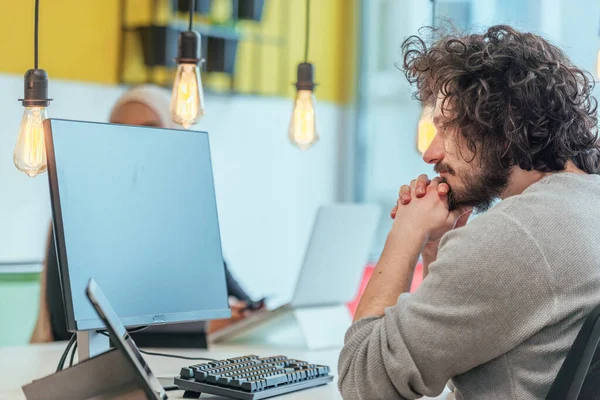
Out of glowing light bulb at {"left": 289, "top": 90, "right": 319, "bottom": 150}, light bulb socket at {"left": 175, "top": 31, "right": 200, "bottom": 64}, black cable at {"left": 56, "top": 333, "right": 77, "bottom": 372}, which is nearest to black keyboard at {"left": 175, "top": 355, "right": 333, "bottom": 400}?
black cable at {"left": 56, "top": 333, "right": 77, "bottom": 372}

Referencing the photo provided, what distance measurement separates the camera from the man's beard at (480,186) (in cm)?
146

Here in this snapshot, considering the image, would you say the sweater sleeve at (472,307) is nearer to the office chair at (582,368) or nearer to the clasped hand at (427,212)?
the office chair at (582,368)

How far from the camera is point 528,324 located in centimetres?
127

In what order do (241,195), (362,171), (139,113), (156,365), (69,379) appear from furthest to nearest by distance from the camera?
1. (362,171)
2. (241,195)
3. (139,113)
4. (156,365)
5. (69,379)

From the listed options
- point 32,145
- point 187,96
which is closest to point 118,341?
point 32,145

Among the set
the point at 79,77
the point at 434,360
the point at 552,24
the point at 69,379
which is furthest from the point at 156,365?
the point at 552,24

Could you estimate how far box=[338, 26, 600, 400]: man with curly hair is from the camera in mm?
1260

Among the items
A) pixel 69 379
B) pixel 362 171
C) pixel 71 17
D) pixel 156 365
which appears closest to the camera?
pixel 69 379

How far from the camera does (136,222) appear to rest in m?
1.63

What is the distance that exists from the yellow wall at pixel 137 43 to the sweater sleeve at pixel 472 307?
7.90 ft

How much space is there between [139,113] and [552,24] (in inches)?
92.9

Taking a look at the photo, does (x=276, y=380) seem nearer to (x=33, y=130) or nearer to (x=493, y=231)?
(x=493, y=231)

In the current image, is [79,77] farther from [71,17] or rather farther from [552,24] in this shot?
[552,24]

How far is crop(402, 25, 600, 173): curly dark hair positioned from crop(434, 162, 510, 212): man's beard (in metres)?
0.02
